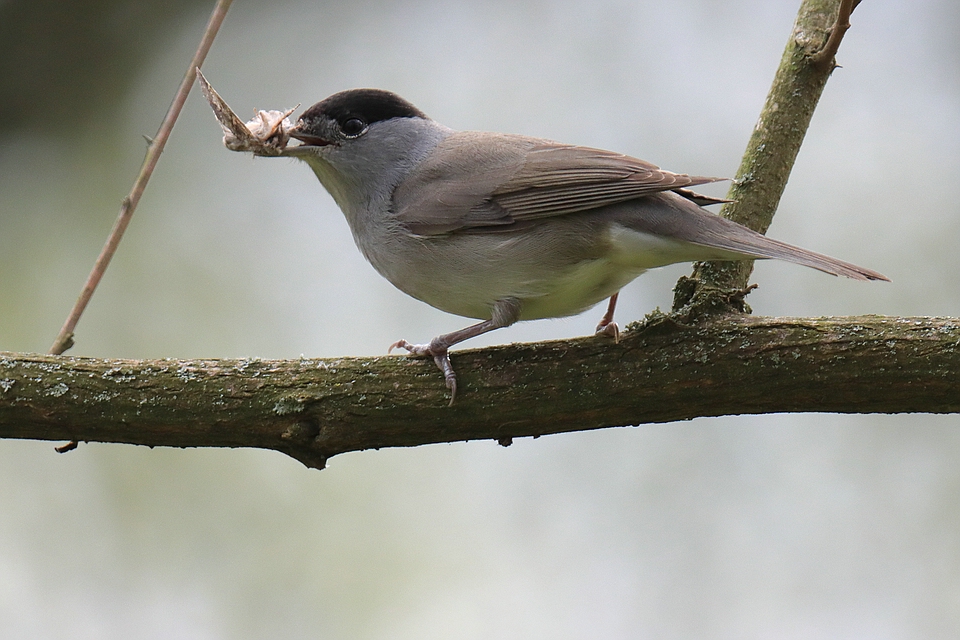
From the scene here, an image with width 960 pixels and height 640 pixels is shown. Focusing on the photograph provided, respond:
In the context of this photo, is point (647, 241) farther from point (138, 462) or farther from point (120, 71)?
point (120, 71)

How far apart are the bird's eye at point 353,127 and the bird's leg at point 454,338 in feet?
3.43

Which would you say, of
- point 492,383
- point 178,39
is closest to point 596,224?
point 492,383

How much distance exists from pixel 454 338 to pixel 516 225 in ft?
1.87

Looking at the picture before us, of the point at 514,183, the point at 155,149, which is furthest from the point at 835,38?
the point at 155,149

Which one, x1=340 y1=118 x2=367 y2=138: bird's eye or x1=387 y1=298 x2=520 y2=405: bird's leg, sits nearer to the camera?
x1=387 y1=298 x2=520 y2=405: bird's leg

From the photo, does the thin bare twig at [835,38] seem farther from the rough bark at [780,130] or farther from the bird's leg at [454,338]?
the bird's leg at [454,338]

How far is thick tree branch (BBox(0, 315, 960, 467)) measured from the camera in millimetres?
3031

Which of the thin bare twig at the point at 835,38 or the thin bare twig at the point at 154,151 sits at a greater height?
the thin bare twig at the point at 835,38

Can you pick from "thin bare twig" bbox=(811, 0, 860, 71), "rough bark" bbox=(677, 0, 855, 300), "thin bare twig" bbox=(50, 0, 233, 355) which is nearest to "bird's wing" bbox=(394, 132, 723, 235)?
"rough bark" bbox=(677, 0, 855, 300)

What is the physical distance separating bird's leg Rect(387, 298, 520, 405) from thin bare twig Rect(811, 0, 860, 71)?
5.42ft

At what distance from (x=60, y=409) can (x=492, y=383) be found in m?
1.49

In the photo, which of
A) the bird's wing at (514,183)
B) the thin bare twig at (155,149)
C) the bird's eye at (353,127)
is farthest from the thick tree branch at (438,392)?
the bird's eye at (353,127)

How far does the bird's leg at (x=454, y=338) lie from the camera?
10.5 feet

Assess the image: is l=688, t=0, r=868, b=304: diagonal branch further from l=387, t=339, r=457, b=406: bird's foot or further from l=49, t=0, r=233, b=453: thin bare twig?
l=49, t=0, r=233, b=453: thin bare twig
